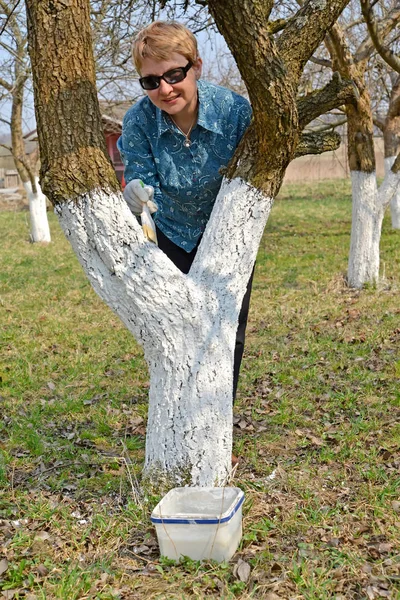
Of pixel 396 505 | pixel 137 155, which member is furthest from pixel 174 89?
pixel 396 505

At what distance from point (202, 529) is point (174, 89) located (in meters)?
1.80

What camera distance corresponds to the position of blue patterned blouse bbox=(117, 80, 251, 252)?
3.10 m

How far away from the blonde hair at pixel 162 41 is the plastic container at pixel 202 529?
6.00 feet

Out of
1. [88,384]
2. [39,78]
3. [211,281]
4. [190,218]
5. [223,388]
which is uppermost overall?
[39,78]

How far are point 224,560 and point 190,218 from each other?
5.16 feet

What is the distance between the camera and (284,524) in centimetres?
298

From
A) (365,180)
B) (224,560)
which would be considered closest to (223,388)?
(224,560)

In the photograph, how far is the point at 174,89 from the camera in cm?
293

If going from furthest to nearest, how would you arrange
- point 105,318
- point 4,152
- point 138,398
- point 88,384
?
1. point 4,152
2. point 105,318
3. point 88,384
4. point 138,398

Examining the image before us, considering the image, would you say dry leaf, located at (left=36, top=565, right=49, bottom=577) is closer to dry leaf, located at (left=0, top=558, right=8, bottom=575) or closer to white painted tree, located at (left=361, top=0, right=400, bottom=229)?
dry leaf, located at (left=0, top=558, right=8, bottom=575)

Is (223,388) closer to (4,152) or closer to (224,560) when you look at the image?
(224,560)

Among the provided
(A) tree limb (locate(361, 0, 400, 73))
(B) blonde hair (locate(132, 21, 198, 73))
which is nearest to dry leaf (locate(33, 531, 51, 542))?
(B) blonde hair (locate(132, 21, 198, 73))

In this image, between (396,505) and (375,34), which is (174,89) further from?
(375,34)

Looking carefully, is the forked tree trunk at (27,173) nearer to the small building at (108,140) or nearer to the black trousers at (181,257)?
the small building at (108,140)
